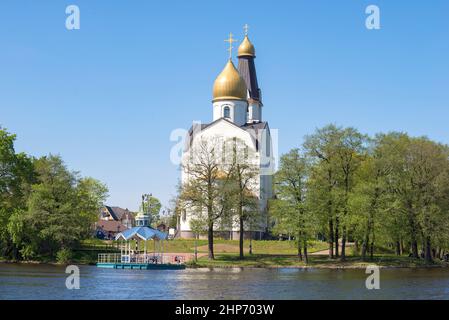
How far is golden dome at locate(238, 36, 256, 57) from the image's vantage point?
103 meters

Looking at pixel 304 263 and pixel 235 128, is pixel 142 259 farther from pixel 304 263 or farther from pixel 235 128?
pixel 235 128

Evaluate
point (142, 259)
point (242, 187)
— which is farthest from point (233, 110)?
point (142, 259)

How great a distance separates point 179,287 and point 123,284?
4230 millimetres

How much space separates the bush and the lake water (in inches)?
437

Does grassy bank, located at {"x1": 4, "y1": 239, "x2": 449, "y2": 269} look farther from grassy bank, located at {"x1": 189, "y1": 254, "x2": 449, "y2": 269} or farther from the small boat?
the small boat

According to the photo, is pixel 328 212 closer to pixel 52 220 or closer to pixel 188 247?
pixel 188 247

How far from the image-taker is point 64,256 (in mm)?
66438

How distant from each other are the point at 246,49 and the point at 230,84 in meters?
11.7

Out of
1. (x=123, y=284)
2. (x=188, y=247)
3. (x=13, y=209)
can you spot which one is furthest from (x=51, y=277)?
(x=188, y=247)

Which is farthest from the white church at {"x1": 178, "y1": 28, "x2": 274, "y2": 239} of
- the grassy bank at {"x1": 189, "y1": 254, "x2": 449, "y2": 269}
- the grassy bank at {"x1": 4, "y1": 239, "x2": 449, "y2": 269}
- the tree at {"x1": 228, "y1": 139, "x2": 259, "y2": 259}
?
the grassy bank at {"x1": 189, "y1": 254, "x2": 449, "y2": 269}

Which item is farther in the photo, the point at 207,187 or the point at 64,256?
the point at 207,187

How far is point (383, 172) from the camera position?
65.9 meters

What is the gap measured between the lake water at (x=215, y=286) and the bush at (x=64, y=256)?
11106mm

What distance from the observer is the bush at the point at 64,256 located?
6631 cm
